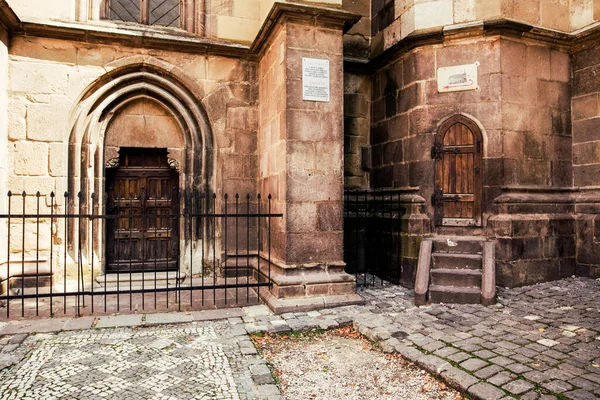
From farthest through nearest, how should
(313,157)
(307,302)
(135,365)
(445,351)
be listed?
(313,157) → (307,302) → (445,351) → (135,365)

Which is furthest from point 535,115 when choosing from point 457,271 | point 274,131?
point 274,131

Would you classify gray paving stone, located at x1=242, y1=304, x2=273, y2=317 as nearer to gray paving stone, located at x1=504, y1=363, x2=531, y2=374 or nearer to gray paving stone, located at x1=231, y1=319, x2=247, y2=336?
gray paving stone, located at x1=231, y1=319, x2=247, y2=336

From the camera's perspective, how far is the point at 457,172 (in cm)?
639

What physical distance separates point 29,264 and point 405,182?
5.87 m

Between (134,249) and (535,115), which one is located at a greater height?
(535,115)

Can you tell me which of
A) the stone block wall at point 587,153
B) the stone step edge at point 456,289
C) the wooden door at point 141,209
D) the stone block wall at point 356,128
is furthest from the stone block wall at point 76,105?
the stone block wall at point 587,153

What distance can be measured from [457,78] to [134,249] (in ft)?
19.2

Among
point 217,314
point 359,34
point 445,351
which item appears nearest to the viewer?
point 445,351

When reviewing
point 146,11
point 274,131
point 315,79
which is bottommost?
point 274,131

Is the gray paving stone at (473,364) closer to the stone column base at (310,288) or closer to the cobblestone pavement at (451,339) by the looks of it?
the cobblestone pavement at (451,339)

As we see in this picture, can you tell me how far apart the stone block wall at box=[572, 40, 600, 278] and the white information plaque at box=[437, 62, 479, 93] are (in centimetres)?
195

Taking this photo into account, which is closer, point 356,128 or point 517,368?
point 517,368

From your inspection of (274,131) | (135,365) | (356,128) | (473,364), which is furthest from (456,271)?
(135,365)

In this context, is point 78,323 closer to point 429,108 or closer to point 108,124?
point 108,124
